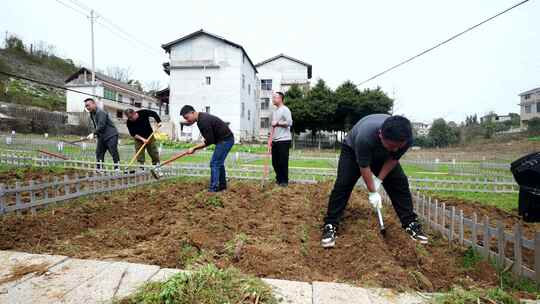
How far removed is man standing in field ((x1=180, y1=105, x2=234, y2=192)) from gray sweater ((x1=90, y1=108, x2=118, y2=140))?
227 cm

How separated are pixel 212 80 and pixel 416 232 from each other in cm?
2551

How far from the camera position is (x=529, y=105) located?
3066 cm

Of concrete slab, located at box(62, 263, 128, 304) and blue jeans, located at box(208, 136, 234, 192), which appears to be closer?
concrete slab, located at box(62, 263, 128, 304)

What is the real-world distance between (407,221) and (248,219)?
67.5 inches

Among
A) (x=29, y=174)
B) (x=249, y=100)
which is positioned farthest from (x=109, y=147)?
(x=249, y=100)

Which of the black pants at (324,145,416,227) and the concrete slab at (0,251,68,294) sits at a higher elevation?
the black pants at (324,145,416,227)

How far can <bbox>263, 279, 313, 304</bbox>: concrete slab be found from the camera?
158 cm

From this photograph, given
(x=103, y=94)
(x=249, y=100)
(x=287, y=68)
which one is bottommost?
(x=249, y=100)

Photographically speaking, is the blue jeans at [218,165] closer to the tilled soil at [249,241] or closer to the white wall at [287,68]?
the tilled soil at [249,241]

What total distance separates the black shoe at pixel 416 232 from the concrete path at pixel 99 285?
1.20m

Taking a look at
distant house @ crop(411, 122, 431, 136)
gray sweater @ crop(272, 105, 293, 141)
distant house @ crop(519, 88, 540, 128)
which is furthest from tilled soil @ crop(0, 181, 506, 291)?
distant house @ crop(519, 88, 540, 128)

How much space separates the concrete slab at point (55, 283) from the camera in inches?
62.1

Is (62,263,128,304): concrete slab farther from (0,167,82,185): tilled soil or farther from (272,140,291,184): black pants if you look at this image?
(0,167,82,185): tilled soil

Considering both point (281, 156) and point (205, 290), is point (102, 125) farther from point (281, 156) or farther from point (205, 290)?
point (205, 290)
